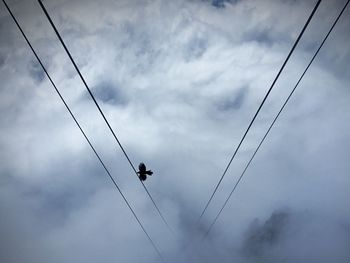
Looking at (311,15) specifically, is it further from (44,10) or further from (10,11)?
(10,11)

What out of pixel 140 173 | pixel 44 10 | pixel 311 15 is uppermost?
pixel 140 173

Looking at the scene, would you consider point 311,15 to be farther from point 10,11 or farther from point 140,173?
point 140,173

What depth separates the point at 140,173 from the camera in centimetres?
1295

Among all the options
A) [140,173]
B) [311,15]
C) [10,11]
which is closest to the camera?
[311,15]

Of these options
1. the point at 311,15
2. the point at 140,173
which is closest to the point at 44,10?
the point at 311,15

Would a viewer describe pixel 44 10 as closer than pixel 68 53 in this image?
Yes

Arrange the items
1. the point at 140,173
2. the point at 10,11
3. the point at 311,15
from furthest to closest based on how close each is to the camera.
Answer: the point at 140,173, the point at 10,11, the point at 311,15

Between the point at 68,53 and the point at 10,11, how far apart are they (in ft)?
4.43

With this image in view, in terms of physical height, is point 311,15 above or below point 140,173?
below

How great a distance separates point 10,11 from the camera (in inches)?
237

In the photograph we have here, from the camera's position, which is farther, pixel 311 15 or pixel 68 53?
pixel 68 53

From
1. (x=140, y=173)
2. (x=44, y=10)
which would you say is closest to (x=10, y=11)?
(x=44, y=10)

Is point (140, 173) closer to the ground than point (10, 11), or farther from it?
farther from it

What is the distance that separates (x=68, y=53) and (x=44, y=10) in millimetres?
977
